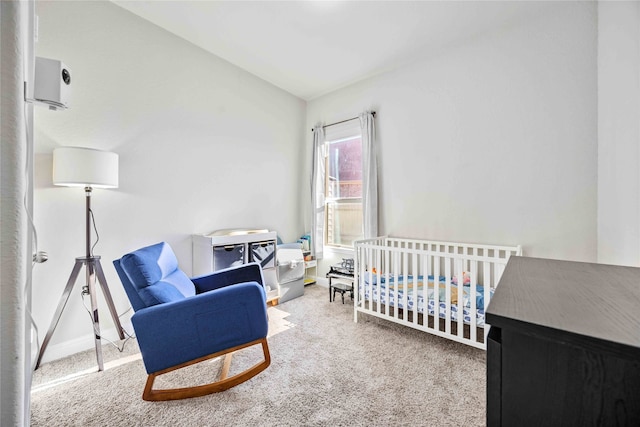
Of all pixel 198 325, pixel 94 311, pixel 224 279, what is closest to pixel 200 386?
pixel 198 325

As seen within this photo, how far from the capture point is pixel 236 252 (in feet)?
8.67

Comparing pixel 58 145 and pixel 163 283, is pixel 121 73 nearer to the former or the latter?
pixel 58 145

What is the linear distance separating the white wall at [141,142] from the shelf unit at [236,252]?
0.17 meters

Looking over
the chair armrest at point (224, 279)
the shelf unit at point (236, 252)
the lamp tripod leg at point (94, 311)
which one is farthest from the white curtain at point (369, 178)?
the lamp tripod leg at point (94, 311)

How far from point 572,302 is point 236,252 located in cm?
250

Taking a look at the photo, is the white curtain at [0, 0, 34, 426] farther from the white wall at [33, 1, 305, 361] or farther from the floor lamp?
the white wall at [33, 1, 305, 361]

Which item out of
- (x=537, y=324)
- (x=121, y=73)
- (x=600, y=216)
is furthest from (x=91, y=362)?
(x=600, y=216)

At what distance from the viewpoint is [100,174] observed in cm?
178

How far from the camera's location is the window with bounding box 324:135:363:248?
3.43 meters

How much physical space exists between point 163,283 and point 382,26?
2640 millimetres

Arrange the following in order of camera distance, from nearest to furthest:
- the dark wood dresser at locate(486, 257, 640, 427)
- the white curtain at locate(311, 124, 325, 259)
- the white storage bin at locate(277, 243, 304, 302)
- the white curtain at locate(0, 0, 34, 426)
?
the dark wood dresser at locate(486, 257, 640, 427)
the white curtain at locate(0, 0, 34, 426)
the white storage bin at locate(277, 243, 304, 302)
the white curtain at locate(311, 124, 325, 259)

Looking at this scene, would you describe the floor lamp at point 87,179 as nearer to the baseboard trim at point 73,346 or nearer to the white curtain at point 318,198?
the baseboard trim at point 73,346

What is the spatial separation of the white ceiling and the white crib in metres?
1.93

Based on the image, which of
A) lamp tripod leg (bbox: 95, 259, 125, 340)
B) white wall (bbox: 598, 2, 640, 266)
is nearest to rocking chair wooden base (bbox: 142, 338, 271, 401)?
lamp tripod leg (bbox: 95, 259, 125, 340)
